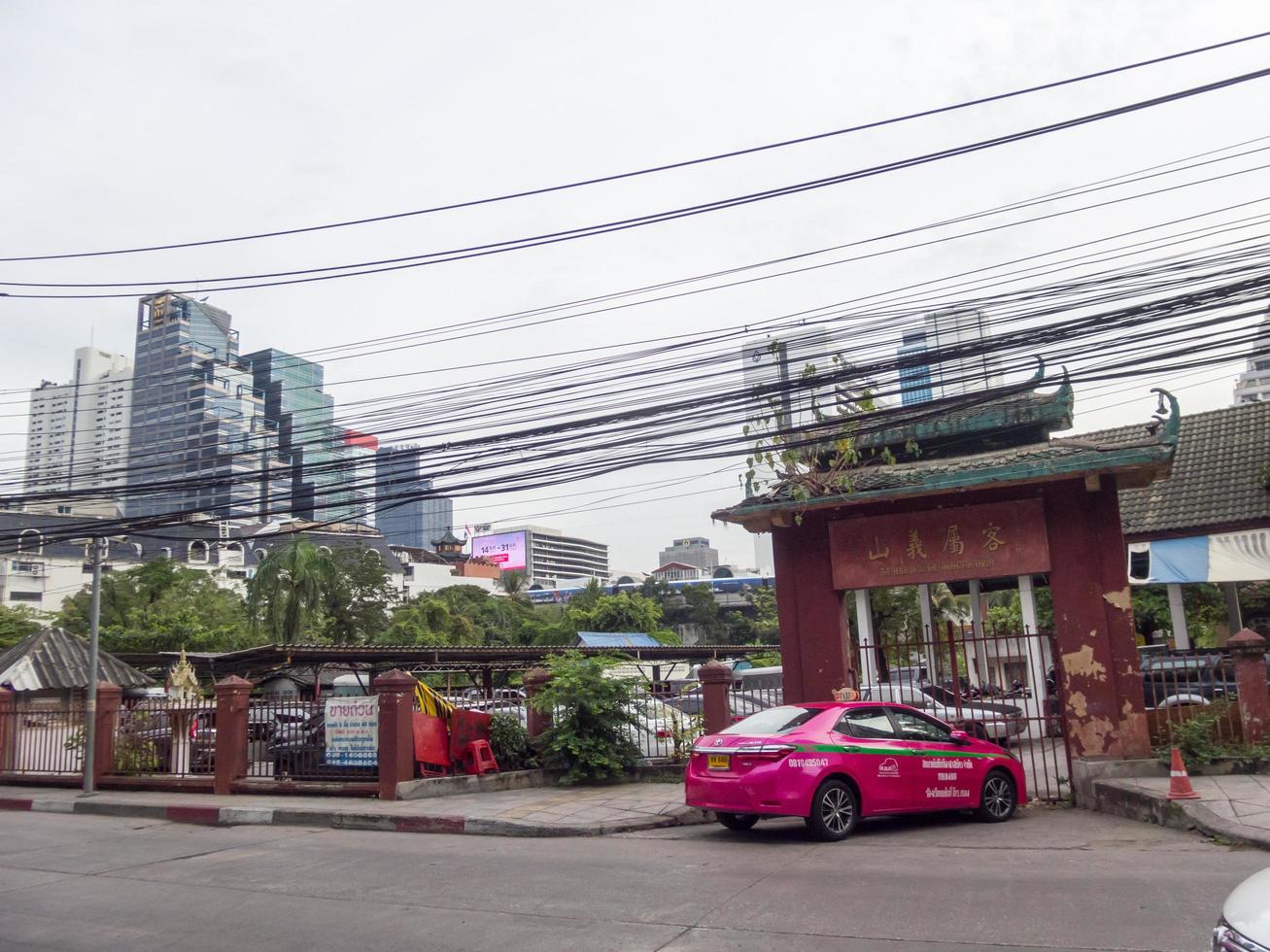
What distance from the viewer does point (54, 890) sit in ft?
28.7

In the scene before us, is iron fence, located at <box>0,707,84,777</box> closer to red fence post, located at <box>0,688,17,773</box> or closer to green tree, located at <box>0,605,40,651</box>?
red fence post, located at <box>0,688,17,773</box>

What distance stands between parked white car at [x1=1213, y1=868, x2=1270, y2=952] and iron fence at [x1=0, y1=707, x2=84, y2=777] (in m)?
19.0

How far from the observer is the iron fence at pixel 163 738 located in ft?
55.0

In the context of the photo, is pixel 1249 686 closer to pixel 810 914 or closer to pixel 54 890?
pixel 810 914

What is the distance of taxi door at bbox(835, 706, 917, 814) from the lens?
10188 millimetres

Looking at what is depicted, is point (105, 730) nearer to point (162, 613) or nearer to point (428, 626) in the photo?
point (162, 613)

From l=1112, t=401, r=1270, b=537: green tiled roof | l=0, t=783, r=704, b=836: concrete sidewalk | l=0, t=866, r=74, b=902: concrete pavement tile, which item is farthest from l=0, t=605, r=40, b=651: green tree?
l=1112, t=401, r=1270, b=537: green tiled roof

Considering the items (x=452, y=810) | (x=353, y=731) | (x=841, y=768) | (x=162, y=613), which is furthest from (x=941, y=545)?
(x=162, y=613)

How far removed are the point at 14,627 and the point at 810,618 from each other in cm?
4258

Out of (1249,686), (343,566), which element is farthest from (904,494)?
(343,566)

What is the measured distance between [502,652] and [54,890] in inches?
606

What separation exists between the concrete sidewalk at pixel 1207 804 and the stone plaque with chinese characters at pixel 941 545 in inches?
115

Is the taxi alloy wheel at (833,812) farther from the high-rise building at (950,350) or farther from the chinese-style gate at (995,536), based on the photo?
the high-rise building at (950,350)

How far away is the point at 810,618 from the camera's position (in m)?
14.4
